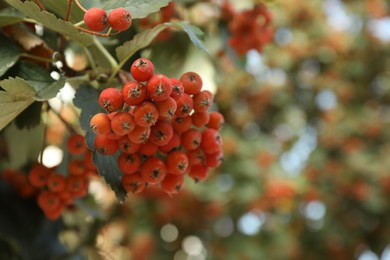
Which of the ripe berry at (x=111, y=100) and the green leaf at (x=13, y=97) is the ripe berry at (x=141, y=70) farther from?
the green leaf at (x=13, y=97)

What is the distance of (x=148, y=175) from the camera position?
33.9 inches

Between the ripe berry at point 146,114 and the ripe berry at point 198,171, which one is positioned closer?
the ripe berry at point 146,114

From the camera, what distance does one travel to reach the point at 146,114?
75 centimetres

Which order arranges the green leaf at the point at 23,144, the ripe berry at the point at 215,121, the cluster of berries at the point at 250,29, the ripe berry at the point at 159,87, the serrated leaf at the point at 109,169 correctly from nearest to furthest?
1. the ripe berry at the point at 159,87
2. the serrated leaf at the point at 109,169
3. the ripe berry at the point at 215,121
4. the green leaf at the point at 23,144
5. the cluster of berries at the point at 250,29

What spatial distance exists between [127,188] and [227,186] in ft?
8.12

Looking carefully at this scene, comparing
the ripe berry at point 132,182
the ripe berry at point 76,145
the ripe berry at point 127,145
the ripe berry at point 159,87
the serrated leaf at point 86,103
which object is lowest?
the ripe berry at point 76,145

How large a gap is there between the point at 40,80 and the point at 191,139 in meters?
0.26

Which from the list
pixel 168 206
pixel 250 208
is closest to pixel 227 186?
pixel 250 208

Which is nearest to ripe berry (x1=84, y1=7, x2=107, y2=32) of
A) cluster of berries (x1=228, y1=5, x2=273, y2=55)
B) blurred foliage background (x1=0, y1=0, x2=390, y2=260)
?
cluster of berries (x1=228, y1=5, x2=273, y2=55)

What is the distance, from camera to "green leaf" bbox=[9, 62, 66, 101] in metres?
0.80

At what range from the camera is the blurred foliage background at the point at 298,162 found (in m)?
3.21

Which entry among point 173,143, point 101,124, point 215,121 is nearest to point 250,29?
point 215,121

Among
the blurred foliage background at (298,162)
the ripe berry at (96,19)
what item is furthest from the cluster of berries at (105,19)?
the blurred foliage background at (298,162)

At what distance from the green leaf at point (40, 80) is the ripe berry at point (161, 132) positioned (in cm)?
16
